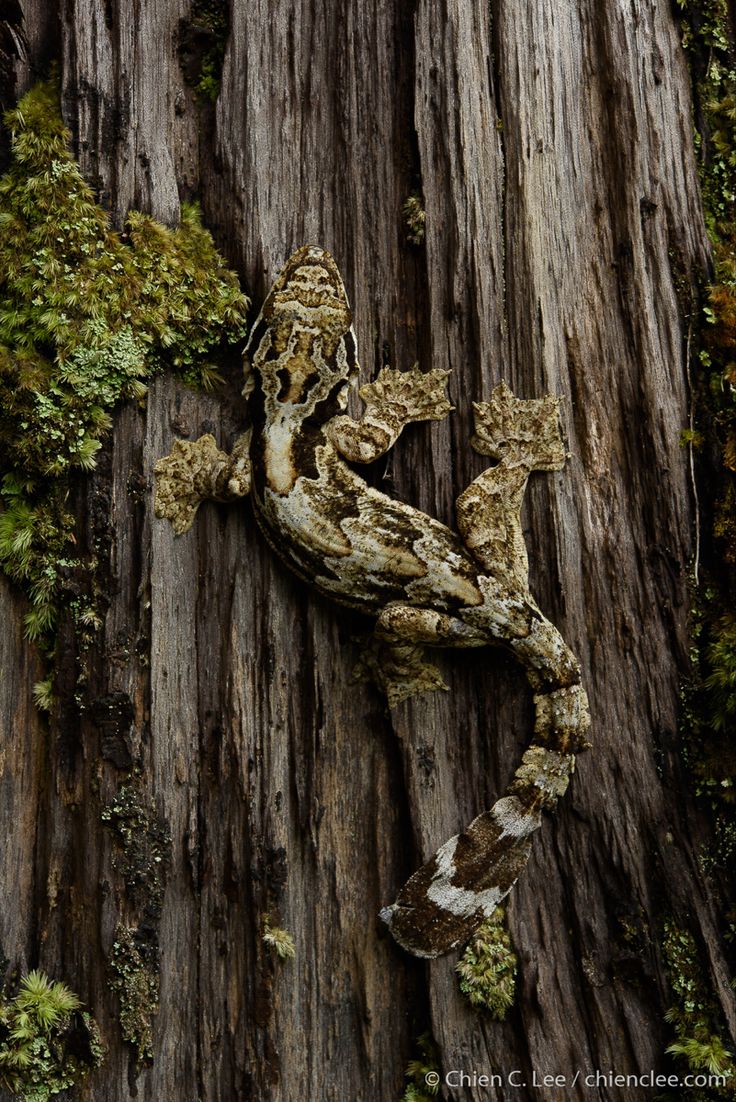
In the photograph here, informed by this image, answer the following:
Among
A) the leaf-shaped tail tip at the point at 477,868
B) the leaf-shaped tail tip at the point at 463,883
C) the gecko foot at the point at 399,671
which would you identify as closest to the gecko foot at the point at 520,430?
the gecko foot at the point at 399,671

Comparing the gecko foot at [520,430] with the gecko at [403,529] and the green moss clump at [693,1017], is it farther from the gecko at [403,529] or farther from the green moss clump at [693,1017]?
the green moss clump at [693,1017]

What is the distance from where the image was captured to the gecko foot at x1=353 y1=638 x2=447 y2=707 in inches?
223

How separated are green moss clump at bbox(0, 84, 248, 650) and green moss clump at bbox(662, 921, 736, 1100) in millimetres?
4590

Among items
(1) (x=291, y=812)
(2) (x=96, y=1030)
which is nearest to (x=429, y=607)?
(1) (x=291, y=812)

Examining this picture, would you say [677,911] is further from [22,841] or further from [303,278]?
[303,278]

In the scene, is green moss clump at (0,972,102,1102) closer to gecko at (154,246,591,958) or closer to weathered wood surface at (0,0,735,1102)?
weathered wood surface at (0,0,735,1102)

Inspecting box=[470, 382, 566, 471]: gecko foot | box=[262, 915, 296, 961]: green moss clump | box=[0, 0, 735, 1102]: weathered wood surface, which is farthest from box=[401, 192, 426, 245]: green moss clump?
box=[262, 915, 296, 961]: green moss clump

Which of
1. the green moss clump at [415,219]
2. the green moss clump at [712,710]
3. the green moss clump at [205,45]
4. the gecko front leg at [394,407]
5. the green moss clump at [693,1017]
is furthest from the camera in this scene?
the green moss clump at [205,45]

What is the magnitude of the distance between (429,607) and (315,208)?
118 inches

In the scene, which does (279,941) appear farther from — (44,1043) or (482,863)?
(44,1043)

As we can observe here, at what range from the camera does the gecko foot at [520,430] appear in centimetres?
583

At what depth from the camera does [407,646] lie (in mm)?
5605

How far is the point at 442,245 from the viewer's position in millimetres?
6094

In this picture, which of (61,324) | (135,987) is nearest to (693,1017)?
(135,987)
